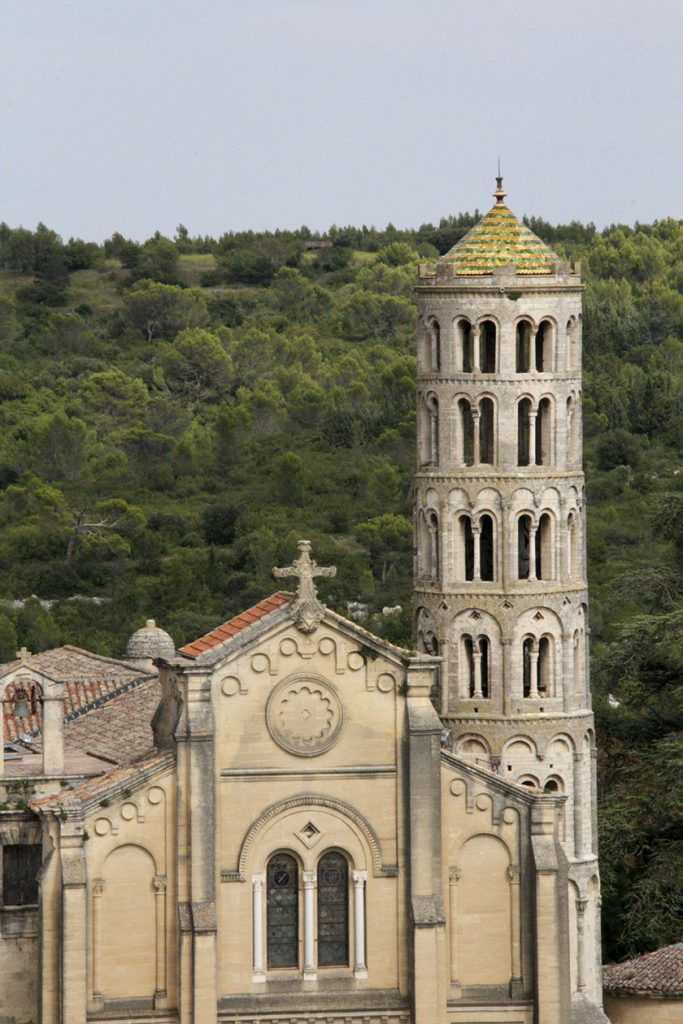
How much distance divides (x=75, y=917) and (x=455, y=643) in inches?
351

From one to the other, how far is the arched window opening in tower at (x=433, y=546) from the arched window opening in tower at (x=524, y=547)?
1.35 meters

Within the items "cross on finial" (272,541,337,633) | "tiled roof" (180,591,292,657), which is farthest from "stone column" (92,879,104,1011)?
"cross on finial" (272,541,337,633)

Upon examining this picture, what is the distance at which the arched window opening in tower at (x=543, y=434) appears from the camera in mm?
47969

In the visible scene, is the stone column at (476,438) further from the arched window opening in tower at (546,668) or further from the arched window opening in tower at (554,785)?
the arched window opening in tower at (554,785)

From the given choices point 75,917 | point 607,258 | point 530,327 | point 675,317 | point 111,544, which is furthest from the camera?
point 607,258

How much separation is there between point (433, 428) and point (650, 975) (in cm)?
983

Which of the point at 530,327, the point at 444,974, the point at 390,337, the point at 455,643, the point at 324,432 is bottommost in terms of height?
the point at 444,974

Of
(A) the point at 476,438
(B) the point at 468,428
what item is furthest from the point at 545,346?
(B) the point at 468,428

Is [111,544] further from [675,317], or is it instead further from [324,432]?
[675,317]

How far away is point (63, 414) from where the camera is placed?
328 ft

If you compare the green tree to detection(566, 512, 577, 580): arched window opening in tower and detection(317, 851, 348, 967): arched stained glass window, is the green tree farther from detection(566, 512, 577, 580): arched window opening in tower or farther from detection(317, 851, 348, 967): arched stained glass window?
detection(317, 851, 348, 967): arched stained glass window

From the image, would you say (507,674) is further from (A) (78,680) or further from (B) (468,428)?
(A) (78,680)

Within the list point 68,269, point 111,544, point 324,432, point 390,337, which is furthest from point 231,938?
point 68,269

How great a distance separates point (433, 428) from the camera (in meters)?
48.4
